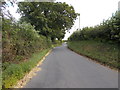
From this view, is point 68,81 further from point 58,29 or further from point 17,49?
point 58,29

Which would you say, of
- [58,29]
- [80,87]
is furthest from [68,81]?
[58,29]

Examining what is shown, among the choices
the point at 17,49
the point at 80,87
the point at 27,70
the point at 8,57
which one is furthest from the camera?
the point at 17,49

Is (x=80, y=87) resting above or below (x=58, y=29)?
below

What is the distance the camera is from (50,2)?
28938 mm

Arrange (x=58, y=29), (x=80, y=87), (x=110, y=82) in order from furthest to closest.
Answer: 1. (x=58, y=29)
2. (x=110, y=82)
3. (x=80, y=87)

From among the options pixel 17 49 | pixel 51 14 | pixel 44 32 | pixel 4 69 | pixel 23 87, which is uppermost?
pixel 51 14

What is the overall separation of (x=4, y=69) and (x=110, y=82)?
15.0 ft

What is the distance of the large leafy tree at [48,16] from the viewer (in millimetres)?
27984

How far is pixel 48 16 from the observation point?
98.0 feet

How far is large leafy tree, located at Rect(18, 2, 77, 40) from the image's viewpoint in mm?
27984

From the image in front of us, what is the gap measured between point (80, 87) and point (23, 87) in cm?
221

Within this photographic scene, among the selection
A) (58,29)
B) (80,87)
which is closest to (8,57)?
(80,87)

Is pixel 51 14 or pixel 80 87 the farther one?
pixel 51 14

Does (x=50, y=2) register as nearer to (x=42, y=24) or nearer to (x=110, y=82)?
(x=42, y=24)
